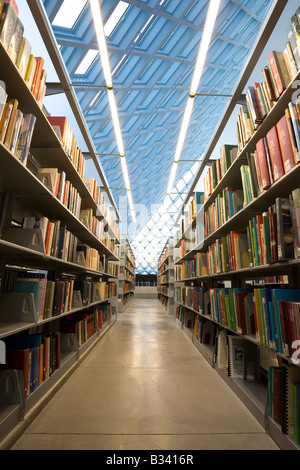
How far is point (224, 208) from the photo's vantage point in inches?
93.0

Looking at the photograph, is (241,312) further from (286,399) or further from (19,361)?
(19,361)

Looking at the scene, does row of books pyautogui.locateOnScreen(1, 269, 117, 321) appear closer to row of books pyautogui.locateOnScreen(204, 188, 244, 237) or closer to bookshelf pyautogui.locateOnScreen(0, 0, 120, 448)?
bookshelf pyautogui.locateOnScreen(0, 0, 120, 448)

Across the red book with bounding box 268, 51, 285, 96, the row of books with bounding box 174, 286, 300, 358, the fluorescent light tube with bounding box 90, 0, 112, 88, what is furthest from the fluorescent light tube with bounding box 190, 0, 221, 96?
the row of books with bounding box 174, 286, 300, 358

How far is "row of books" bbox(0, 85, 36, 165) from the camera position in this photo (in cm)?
125

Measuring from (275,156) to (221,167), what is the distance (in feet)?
3.88

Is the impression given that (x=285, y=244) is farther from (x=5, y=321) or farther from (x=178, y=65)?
(x=178, y=65)

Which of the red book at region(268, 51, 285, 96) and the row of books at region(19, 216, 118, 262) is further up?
the red book at region(268, 51, 285, 96)

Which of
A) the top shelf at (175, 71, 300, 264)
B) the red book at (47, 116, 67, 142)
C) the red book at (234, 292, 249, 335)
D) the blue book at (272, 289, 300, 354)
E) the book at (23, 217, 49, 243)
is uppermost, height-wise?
the red book at (47, 116, 67, 142)

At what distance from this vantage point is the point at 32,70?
1544 millimetres

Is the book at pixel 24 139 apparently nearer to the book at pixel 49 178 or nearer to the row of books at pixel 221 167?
the book at pixel 49 178

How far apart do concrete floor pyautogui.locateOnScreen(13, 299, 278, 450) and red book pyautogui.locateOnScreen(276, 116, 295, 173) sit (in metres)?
1.50

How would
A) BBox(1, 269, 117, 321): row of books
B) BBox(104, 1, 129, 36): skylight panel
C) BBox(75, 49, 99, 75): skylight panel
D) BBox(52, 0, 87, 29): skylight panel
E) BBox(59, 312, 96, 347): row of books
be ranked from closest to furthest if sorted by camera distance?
BBox(1, 269, 117, 321): row of books → BBox(59, 312, 96, 347): row of books → BBox(52, 0, 87, 29): skylight panel → BBox(104, 1, 129, 36): skylight panel → BBox(75, 49, 99, 75): skylight panel

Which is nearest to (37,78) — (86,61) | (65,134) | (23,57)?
(23,57)
